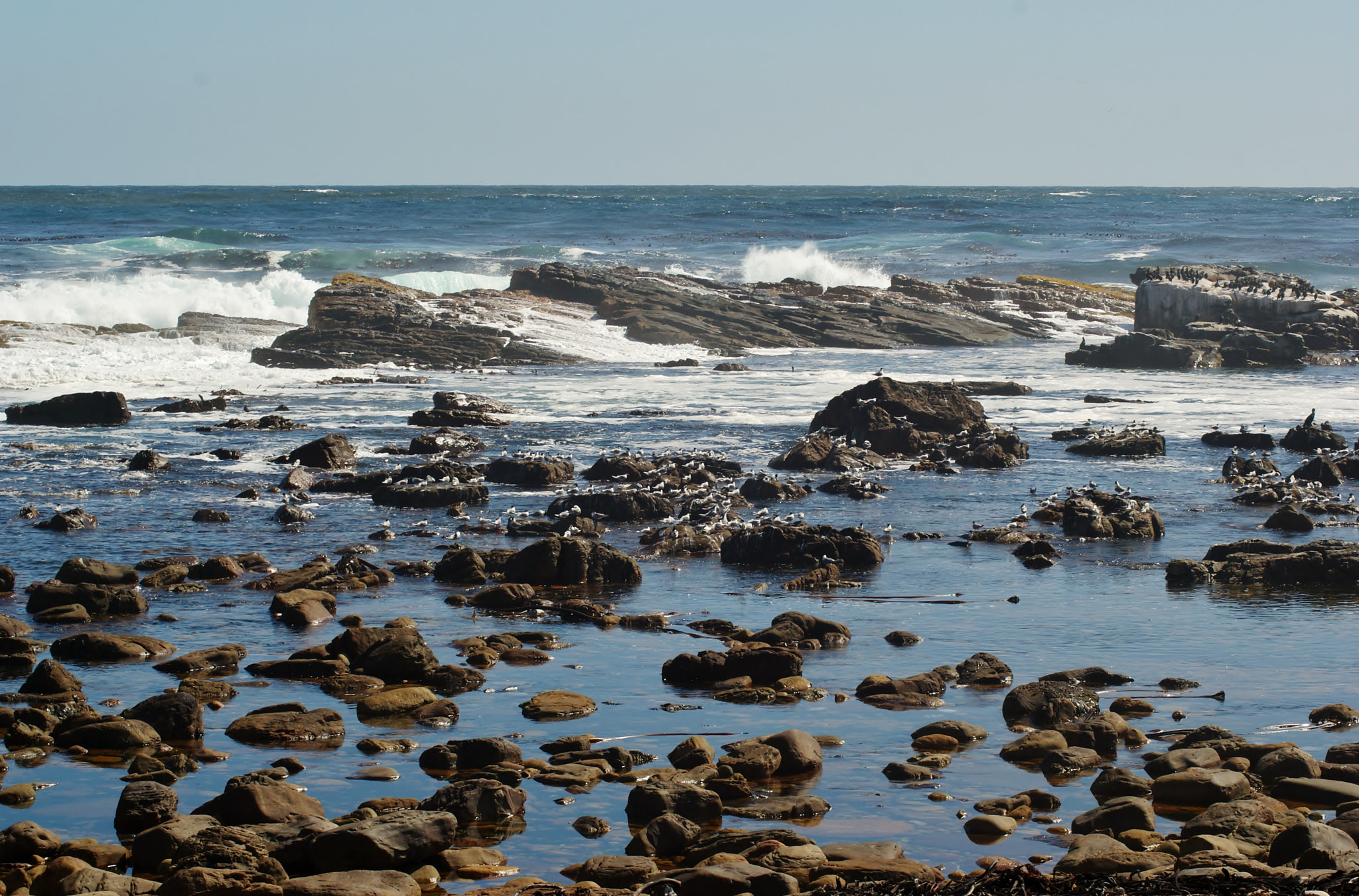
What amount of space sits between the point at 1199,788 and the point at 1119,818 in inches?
30.0

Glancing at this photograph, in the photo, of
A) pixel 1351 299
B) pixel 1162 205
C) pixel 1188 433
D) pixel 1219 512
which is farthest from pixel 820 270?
pixel 1162 205

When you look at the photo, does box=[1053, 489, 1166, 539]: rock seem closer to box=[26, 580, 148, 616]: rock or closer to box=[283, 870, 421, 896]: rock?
box=[26, 580, 148, 616]: rock

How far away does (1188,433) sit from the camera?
2489 centimetres

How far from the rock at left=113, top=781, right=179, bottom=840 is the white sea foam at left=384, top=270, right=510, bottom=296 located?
48.4 metres

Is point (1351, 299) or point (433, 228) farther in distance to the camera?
point (433, 228)

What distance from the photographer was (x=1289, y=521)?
16469 mm

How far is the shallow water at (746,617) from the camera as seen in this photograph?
798 centimetres

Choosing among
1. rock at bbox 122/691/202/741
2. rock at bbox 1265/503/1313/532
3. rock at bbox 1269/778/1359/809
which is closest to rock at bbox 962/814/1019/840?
rock at bbox 1269/778/1359/809

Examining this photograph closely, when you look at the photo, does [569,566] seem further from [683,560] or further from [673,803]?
[673,803]

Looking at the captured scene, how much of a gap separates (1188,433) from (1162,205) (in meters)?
118

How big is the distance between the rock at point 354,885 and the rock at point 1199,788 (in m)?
4.16

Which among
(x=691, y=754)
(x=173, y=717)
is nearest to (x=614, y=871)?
(x=691, y=754)

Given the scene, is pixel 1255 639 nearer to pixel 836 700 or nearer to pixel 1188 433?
pixel 836 700

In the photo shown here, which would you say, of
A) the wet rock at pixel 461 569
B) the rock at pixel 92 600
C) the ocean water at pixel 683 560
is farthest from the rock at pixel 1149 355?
the rock at pixel 92 600
